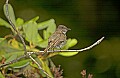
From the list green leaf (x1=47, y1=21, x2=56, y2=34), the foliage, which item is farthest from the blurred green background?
the foliage

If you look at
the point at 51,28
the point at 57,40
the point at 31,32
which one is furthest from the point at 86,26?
the point at 57,40

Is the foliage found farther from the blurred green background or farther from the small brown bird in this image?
the blurred green background

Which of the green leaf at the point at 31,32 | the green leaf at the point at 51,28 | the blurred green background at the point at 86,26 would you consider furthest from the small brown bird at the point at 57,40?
the blurred green background at the point at 86,26

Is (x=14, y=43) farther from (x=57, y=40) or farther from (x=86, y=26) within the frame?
(x=86, y=26)

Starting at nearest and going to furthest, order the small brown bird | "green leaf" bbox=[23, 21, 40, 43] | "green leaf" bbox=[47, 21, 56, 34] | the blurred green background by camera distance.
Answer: the small brown bird, "green leaf" bbox=[23, 21, 40, 43], "green leaf" bbox=[47, 21, 56, 34], the blurred green background

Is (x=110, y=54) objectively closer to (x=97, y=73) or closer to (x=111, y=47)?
(x=111, y=47)

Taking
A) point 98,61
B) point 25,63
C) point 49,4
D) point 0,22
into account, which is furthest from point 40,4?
point 25,63

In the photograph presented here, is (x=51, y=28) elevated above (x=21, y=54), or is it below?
above

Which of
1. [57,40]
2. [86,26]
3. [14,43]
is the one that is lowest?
[57,40]

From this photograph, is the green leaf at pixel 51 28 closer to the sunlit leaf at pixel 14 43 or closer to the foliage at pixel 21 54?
the foliage at pixel 21 54
